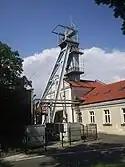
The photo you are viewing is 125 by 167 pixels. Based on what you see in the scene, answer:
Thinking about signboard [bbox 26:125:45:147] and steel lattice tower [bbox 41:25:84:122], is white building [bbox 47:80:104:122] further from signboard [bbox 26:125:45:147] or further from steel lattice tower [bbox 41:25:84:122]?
signboard [bbox 26:125:45:147]

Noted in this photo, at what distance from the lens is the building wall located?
98.6ft

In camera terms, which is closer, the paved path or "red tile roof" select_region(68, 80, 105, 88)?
the paved path

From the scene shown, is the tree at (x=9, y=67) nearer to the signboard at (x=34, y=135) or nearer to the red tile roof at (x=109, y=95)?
the signboard at (x=34, y=135)

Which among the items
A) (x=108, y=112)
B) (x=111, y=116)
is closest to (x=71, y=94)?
(x=108, y=112)

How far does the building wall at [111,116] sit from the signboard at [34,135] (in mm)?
13028

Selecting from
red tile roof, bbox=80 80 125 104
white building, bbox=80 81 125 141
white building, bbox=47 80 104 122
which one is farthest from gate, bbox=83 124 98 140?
white building, bbox=47 80 104 122

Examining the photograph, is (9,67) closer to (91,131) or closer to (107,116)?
(91,131)

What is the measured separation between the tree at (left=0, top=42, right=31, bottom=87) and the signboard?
3921mm

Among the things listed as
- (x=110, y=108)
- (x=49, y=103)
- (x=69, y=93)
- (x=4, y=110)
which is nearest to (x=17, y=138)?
(x=4, y=110)

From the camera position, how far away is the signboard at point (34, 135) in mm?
19047

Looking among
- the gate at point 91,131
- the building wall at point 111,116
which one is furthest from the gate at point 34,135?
the building wall at point 111,116

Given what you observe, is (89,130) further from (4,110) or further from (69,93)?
(69,93)

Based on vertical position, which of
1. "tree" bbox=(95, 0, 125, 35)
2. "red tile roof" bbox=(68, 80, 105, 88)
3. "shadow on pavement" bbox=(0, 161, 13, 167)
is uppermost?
"red tile roof" bbox=(68, 80, 105, 88)

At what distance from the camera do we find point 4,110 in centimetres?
1973
